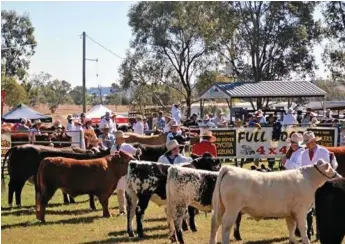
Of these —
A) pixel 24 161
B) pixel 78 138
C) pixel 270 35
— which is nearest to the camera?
pixel 24 161

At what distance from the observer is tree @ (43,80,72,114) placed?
281 ft

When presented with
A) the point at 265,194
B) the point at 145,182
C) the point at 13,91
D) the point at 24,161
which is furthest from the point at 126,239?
the point at 13,91

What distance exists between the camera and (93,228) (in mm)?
11312

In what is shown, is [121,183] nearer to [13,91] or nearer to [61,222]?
[61,222]

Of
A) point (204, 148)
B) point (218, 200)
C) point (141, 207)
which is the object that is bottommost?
point (141, 207)

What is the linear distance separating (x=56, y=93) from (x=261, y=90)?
6443 centimetres


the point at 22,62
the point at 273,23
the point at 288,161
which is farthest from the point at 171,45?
the point at 288,161

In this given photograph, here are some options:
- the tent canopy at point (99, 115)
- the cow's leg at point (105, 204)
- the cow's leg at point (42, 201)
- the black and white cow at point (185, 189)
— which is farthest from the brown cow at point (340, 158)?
the tent canopy at point (99, 115)

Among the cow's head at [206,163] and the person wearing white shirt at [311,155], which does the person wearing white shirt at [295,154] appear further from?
the cow's head at [206,163]

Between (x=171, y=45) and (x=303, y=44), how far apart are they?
9.46 meters

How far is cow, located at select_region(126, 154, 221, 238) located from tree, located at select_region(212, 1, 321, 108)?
3321 cm

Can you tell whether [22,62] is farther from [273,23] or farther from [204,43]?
[273,23]

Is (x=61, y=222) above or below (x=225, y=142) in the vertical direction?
below

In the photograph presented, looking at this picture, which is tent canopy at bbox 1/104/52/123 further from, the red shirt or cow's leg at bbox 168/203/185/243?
cow's leg at bbox 168/203/185/243
